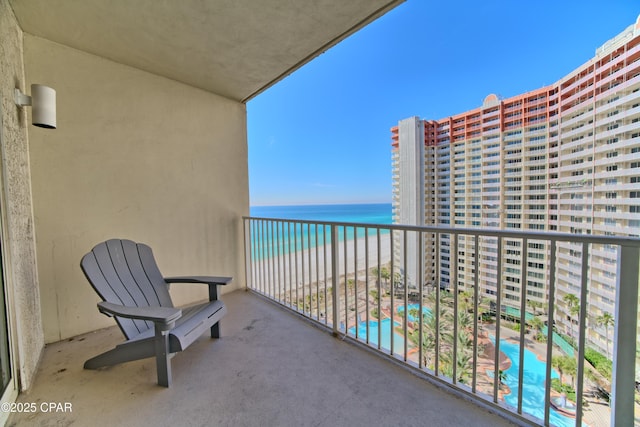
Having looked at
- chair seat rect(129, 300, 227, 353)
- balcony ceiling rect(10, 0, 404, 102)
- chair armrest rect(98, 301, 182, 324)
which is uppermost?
balcony ceiling rect(10, 0, 404, 102)

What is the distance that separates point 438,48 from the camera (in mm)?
5203

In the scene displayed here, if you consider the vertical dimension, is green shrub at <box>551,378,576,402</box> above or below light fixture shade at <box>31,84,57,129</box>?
below

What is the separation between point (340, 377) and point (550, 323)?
4.02 feet

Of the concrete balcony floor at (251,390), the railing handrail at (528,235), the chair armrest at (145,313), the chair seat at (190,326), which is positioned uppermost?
→ the railing handrail at (528,235)

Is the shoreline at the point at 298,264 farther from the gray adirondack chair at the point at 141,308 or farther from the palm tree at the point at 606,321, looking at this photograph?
the palm tree at the point at 606,321

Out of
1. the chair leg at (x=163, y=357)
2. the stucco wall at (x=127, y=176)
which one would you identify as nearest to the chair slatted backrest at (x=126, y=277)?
the chair leg at (x=163, y=357)

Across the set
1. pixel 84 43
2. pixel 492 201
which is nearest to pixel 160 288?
pixel 84 43

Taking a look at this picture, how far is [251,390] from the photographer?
1565 mm

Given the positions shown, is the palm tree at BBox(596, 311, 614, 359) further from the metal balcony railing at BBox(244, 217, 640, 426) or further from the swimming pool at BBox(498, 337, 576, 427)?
the swimming pool at BBox(498, 337, 576, 427)

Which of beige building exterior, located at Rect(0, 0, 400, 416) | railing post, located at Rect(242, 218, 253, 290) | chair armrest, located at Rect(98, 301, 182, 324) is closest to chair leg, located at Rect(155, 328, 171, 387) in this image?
chair armrest, located at Rect(98, 301, 182, 324)

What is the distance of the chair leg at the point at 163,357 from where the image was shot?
1552 mm

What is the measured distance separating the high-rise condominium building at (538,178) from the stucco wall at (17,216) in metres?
2.53

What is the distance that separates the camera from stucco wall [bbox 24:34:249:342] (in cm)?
214

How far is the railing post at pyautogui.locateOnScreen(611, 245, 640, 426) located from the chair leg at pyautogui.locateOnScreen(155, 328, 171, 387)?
2.27m
